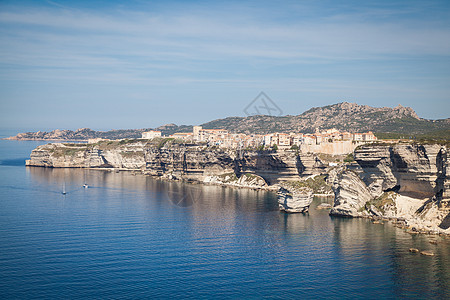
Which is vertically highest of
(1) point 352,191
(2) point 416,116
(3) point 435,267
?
(2) point 416,116

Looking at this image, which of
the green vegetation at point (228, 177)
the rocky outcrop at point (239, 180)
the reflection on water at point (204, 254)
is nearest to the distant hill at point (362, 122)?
the rocky outcrop at point (239, 180)

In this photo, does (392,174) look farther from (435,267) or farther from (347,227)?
(435,267)

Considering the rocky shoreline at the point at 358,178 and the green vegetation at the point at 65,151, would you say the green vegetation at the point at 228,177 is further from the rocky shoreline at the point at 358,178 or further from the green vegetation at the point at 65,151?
the green vegetation at the point at 65,151

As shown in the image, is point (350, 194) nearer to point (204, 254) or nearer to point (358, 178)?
point (358, 178)

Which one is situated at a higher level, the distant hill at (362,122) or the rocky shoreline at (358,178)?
the distant hill at (362,122)

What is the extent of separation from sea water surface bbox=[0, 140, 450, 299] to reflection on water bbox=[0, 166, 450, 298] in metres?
0.09

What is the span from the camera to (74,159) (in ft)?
433

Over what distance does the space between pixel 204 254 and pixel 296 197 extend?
2270 cm

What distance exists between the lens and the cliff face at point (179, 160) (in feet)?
273

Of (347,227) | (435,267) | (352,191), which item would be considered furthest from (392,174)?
(435,267)

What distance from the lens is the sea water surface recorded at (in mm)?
30047

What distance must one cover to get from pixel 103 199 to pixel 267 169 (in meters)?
33.7

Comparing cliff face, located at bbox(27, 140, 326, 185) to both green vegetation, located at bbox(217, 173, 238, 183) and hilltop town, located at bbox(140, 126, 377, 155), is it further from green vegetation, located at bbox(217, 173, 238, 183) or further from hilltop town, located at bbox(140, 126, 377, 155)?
hilltop town, located at bbox(140, 126, 377, 155)

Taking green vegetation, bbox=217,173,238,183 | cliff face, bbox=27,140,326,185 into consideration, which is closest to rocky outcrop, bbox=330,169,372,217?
cliff face, bbox=27,140,326,185
